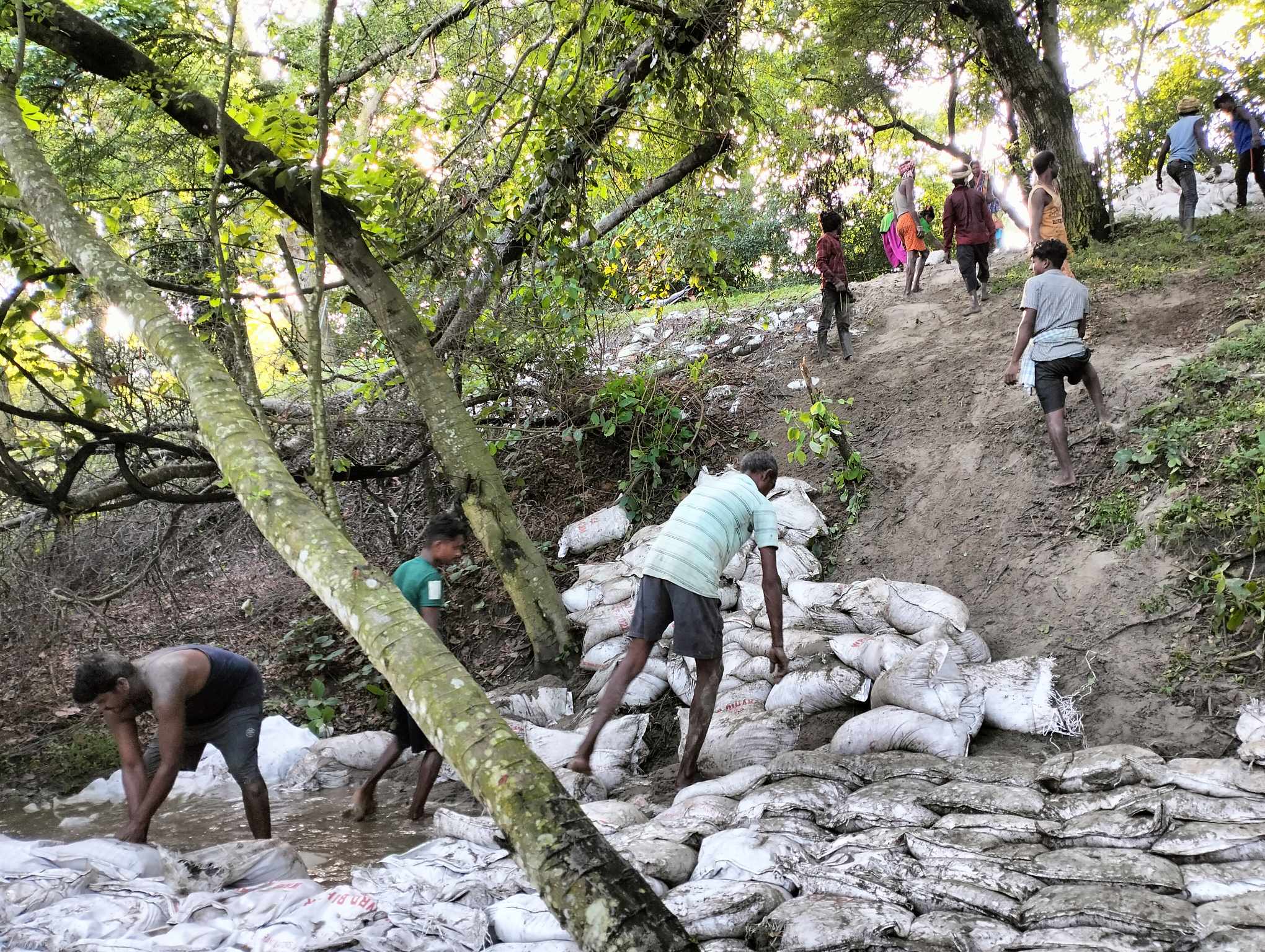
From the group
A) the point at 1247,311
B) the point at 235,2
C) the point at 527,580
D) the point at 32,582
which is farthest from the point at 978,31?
the point at 32,582

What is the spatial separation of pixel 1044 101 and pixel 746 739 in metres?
7.19

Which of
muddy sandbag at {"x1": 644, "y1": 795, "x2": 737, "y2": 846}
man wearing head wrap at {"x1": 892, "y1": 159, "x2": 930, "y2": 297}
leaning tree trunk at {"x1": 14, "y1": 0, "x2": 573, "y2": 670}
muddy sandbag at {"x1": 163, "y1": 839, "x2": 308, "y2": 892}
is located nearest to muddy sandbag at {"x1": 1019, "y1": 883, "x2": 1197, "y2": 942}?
muddy sandbag at {"x1": 644, "y1": 795, "x2": 737, "y2": 846}

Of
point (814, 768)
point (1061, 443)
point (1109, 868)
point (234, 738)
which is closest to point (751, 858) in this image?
point (814, 768)

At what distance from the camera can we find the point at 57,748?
515 cm

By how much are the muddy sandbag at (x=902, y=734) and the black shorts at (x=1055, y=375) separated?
2082 mm

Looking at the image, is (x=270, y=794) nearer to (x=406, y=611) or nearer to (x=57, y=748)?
(x=57, y=748)

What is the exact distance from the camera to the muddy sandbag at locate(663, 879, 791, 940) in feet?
7.70

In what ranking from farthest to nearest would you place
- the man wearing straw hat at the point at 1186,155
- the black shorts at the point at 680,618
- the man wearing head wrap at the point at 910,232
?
the man wearing head wrap at the point at 910,232 < the man wearing straw hat at the point at 1186,155 < the black shorts at the point at 680,618

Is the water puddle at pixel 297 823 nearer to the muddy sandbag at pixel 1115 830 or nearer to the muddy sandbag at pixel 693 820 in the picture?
the muddy sandbag at pixel 693 820

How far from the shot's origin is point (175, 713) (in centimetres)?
316

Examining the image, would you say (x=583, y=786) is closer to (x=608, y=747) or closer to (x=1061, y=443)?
(x=608, y=747)

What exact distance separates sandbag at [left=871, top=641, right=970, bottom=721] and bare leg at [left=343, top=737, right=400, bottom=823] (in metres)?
2.27

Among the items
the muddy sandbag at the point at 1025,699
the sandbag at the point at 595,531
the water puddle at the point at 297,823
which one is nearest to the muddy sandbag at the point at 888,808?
the muddy sandbag at the point at 1025,699

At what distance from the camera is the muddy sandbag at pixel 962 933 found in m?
2.07
